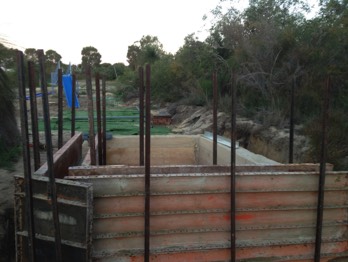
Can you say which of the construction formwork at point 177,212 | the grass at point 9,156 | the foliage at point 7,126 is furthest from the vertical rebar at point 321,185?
the foliage at point 7,126

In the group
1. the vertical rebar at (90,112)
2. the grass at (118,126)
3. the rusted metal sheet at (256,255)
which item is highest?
the vertical rebar at (90,112)

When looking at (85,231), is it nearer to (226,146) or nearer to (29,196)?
(29,196)

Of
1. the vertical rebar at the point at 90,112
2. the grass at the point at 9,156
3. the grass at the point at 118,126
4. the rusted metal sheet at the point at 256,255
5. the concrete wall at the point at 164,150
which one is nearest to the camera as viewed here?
the rusted metal sheet at the point at 256,255

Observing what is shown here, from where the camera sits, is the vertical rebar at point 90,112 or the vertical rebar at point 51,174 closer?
the vertical rebar at point 51,174

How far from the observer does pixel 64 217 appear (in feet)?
9.91

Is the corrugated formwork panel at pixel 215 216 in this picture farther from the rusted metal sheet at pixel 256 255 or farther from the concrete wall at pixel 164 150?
the concrete wall at pixel 164 150

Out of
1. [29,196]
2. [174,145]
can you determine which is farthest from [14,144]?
[29,196]

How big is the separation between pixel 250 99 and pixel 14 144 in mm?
8016

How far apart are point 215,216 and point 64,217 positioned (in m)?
1.41

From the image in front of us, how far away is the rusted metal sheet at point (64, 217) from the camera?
2.98 metres

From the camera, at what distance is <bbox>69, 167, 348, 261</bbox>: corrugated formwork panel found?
3.33m

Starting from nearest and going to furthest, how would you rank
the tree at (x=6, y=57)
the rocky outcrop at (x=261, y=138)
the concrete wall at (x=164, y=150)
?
1. the tree at (x=6, y=57)
2. the concrete wall at (x=164, y=150)
3. the rocky outcrop at (x=261, y=138)

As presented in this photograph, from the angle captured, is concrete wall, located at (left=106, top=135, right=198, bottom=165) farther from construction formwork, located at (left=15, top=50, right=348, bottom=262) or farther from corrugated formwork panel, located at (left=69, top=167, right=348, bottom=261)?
corrugated formwork panel, located at (left=69, top=167, right=348, bottom=261)

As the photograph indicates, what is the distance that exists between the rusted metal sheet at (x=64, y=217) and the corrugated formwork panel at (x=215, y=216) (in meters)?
0.27
